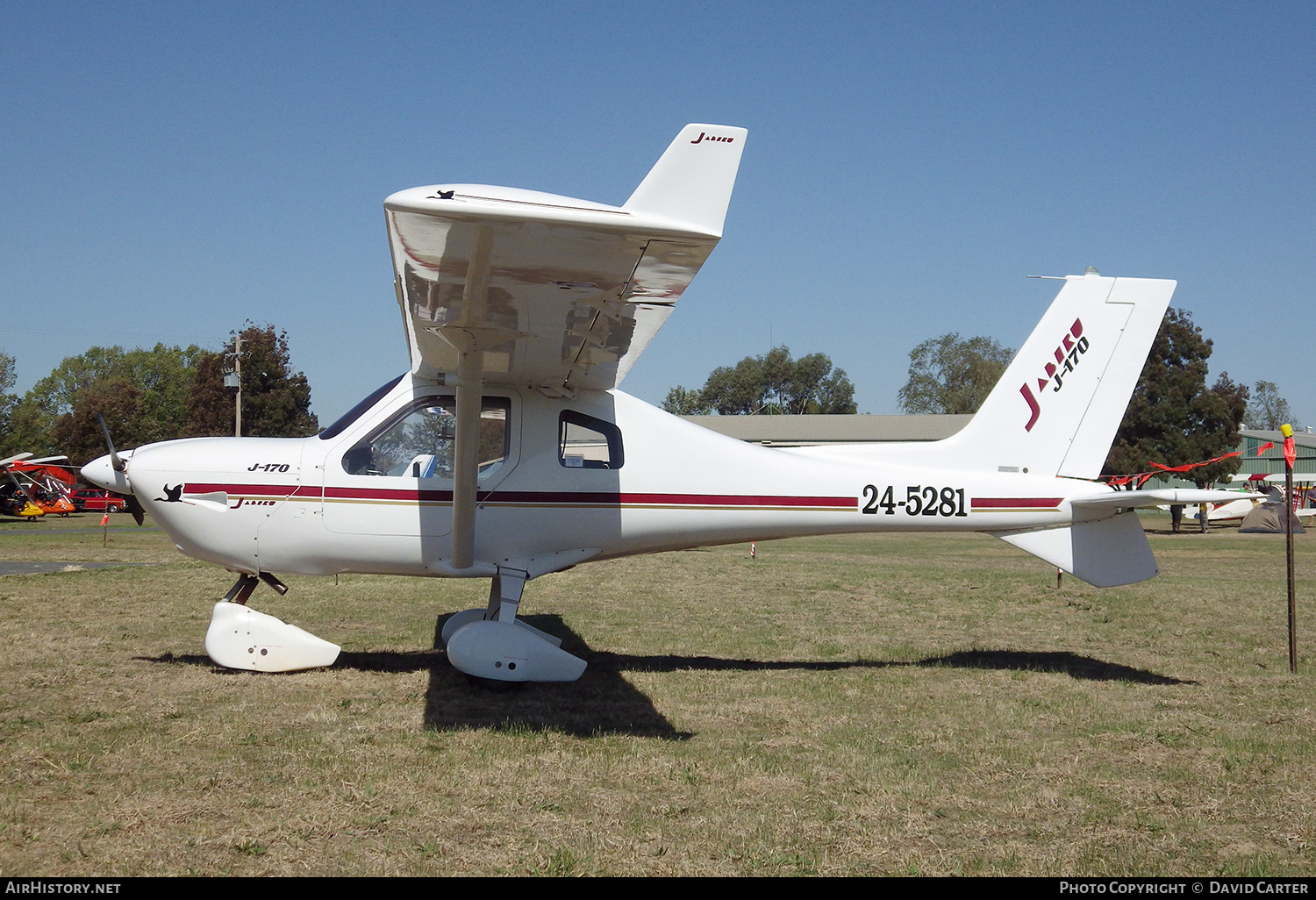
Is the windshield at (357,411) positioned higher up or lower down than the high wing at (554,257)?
lower down

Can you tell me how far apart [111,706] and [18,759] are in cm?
130

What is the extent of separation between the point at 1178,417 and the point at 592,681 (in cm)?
3872

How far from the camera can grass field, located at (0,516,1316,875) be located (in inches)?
153

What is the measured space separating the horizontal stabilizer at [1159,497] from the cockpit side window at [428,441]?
15.3 feet

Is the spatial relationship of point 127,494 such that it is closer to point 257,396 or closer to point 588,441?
point 588,441

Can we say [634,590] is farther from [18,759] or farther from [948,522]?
[18,759]

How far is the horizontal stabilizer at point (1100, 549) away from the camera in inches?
307

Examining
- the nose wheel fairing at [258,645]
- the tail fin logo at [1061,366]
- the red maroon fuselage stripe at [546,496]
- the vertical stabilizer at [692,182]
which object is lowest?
the nose wheel fairing at [258,645]

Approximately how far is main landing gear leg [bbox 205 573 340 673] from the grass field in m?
0.17

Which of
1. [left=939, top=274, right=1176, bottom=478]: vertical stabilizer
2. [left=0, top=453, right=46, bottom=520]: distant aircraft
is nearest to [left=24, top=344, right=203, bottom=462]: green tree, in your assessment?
[left=0, top=453, right=46, bottom=520]: distant aircraft

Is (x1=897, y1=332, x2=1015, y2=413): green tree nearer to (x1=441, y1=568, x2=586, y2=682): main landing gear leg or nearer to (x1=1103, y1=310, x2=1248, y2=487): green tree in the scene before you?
(x1=1103, y1=310, x2=1248, y2=487): green tree

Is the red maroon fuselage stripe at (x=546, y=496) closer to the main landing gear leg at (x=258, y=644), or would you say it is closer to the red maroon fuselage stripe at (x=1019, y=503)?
the main landing gear leg at (x=258, y=644)

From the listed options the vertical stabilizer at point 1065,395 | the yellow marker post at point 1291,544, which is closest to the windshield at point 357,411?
the vertical stabilizer at point 1065,395

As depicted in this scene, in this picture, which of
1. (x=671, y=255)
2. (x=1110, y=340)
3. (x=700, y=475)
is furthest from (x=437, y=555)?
(x=1110, y=340)
